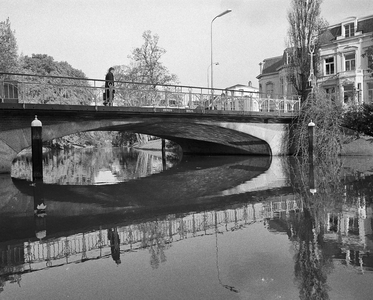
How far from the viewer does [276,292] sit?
328 centimetres

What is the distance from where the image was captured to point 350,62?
36.4m

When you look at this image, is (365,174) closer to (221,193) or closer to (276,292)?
(221,193)

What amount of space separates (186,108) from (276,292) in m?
15.3

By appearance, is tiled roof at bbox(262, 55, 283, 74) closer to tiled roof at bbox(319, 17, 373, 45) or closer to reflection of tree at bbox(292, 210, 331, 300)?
tiled roof at bbox(319, 17, 373, 45)

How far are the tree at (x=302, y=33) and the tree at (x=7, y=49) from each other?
2250 cm

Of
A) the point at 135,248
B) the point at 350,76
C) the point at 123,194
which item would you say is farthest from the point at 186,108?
the point at 350,76

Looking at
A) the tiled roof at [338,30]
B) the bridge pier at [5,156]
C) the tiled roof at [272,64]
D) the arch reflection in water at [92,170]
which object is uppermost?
the tiled roof at [338,30]

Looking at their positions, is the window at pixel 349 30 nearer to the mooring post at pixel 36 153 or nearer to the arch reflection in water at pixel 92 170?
the arch reflection in water at pixel 92 170

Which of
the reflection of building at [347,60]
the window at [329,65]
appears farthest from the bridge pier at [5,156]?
the window at [329,65]

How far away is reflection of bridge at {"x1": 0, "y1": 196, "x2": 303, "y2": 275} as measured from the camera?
174 inches

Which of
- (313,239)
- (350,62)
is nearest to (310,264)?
(313,239)

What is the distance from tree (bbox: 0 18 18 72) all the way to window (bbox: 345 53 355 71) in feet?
102

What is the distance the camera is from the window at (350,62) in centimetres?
3612

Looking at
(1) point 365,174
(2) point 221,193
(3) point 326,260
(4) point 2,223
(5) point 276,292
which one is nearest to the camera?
(5) point 276,292
